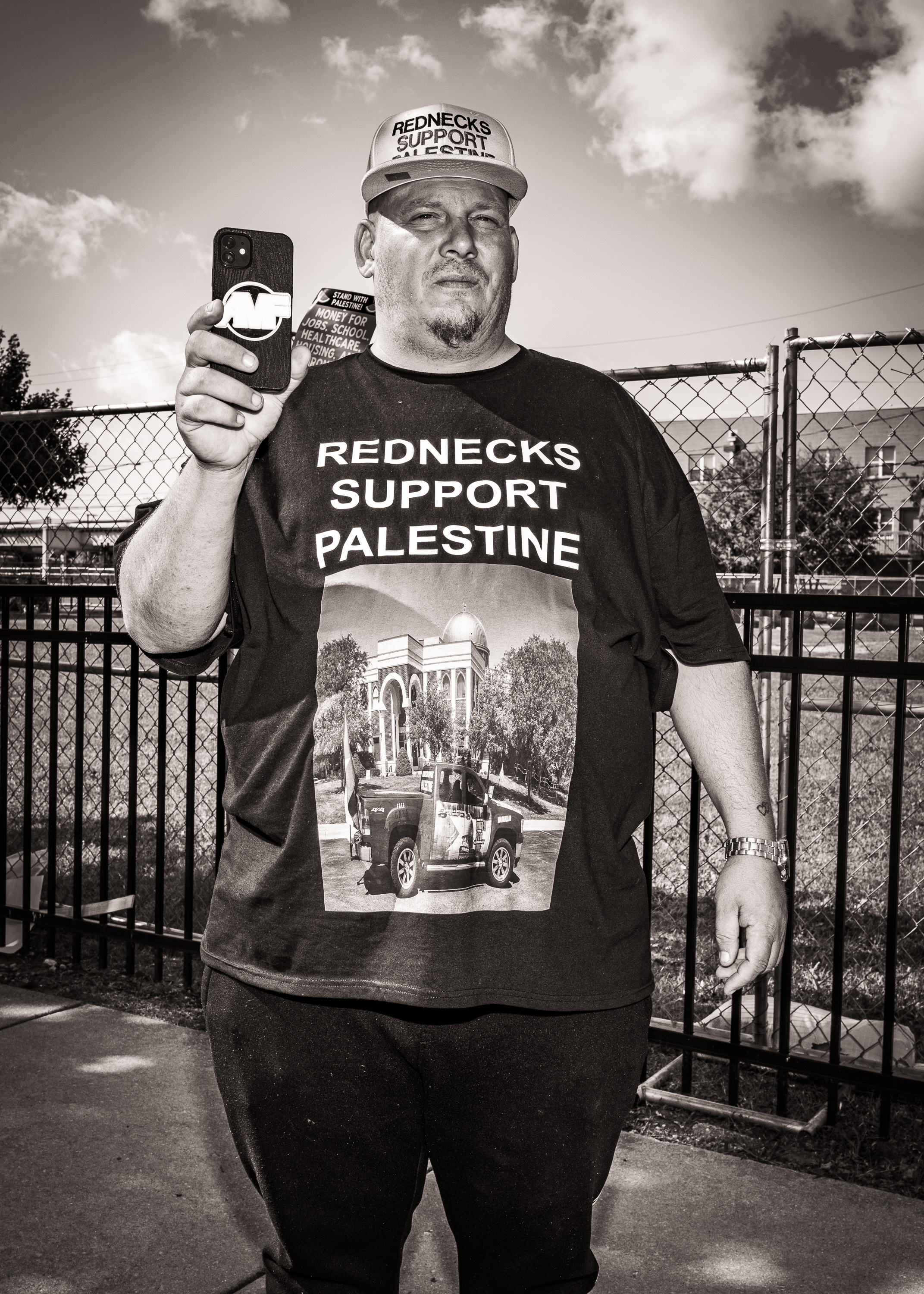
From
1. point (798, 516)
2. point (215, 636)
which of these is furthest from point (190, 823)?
point (215, 636)

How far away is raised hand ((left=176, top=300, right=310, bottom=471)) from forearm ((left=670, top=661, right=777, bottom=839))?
85 cm

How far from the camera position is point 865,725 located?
12.7 m

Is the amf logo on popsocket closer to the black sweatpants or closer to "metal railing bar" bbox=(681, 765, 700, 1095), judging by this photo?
the black sweatpants

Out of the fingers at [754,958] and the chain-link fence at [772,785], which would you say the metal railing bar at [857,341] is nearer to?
the chain-link fence at [772,785]

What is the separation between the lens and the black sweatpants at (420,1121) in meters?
1.61

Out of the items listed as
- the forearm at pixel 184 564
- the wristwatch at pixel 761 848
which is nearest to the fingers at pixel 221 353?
the forearm at pixel 184 564

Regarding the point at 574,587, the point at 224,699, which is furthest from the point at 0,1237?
the point at 574,587

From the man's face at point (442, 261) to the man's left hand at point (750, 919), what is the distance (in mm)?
962

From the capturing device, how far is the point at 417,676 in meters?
1.65

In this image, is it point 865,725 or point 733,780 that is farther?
point 865,725

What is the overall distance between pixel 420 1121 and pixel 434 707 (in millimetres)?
608

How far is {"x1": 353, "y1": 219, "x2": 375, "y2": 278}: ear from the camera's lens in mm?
1945

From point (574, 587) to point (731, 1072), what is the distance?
235 centimetres

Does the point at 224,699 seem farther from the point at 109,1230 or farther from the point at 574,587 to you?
the point at 109,1230
